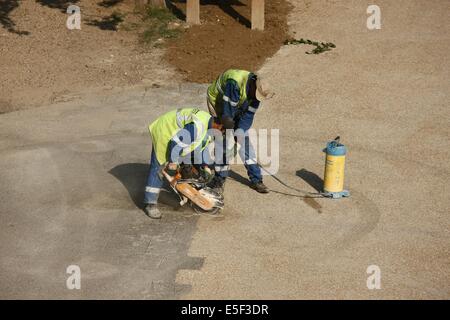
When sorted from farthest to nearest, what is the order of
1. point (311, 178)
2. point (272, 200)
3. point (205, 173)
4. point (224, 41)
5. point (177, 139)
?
point (224, 41) < point (311, 178) < point (272, 200) < point (205, 173) < point (177, 139)

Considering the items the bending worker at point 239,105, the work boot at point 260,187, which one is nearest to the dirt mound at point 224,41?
the bending worker at point 239,105

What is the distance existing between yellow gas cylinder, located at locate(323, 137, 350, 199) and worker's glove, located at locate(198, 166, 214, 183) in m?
1.85

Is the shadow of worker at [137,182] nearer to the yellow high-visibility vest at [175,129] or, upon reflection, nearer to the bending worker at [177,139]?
the bending worker at [177,139]

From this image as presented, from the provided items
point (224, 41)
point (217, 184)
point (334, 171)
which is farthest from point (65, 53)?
point (334, 171)

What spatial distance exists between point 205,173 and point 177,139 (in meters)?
1.14

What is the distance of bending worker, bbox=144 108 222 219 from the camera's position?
10.5m

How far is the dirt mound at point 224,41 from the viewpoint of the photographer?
1717cm

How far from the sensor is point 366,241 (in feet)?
34.7

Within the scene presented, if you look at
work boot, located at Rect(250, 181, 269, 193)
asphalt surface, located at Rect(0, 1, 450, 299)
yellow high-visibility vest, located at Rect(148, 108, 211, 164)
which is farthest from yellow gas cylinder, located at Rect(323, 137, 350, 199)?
yellow high-visibility vest, located at Rect(148, 108, 211, 164)

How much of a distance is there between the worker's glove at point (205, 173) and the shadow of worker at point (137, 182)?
606mm

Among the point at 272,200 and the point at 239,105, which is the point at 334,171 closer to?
the point at 272,200

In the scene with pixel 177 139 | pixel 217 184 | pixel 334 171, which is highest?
pixel 177 139

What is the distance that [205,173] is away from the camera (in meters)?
11.5

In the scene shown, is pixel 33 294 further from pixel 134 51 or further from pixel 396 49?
pixel 396 49
